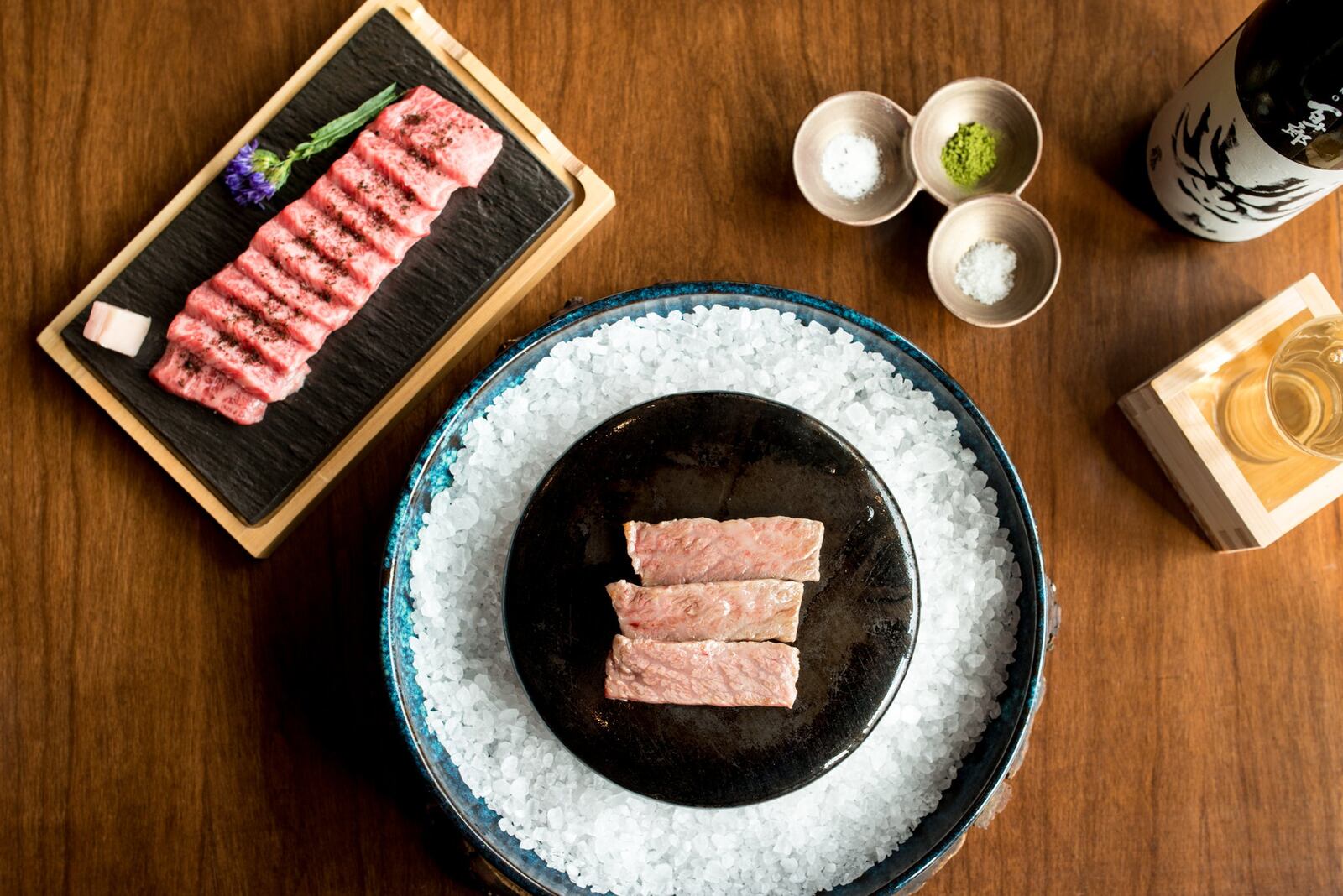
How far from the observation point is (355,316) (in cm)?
220

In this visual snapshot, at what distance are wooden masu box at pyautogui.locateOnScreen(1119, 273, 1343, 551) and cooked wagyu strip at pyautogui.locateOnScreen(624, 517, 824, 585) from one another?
919mm

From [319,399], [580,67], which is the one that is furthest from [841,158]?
[319,399]

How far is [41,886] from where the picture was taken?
216 centimetres

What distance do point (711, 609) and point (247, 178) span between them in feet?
4.82

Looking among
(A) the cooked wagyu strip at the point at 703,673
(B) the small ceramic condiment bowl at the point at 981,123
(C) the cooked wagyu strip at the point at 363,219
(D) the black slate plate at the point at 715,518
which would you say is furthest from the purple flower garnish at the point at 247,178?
(B) the small ceramic condiment bowl at the point at 981,123

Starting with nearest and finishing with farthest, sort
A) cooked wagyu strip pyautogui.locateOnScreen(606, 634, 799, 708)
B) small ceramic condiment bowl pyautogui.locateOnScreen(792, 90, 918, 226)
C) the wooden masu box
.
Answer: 1. cooked wagyu strip pyautogui.locateOnScreen(606, 634, 799, 708)
2. the wooden masu box
3. small ceramic condiment bowl pyautogui.locateOnScreen(792, 90, 918, 226)

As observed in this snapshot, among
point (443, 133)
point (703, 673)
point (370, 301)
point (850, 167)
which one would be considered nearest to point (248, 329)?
point (370, 301)

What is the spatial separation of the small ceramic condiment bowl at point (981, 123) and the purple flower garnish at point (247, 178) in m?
1.50

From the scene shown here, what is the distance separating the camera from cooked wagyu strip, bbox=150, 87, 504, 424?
2.13m

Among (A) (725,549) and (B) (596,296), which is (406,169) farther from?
(A) (725,549)

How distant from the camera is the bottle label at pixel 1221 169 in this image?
1819 millimetres

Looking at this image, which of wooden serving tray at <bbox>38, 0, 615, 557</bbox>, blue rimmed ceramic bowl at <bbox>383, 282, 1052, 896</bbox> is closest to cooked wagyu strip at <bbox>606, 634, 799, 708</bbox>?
blue rimmed ceramic bowl at <bbox>383, 282, 1052, 896</bbox>

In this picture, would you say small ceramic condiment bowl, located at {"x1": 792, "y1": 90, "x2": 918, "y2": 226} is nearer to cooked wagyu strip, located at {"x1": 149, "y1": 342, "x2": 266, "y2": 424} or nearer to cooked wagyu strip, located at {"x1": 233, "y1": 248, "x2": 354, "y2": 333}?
cooked wagyu strip, located at {"x1": 233, "y1": 248, "x2": 354, "y2": 333}

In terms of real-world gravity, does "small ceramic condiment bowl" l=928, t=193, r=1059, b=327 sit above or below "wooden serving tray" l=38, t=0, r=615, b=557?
below
